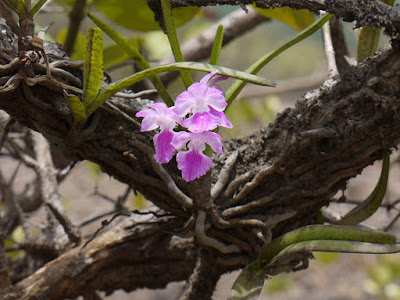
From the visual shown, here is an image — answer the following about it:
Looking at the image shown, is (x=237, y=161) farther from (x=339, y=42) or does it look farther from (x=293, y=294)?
(x=293, y=294)

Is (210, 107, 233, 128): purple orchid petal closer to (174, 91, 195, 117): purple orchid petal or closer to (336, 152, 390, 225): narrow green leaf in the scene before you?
(174, 91, 195, 117): purple orchid petal

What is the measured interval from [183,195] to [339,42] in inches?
25.3

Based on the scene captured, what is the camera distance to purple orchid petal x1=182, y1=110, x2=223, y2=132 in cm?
55

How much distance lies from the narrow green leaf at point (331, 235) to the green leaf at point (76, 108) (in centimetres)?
34

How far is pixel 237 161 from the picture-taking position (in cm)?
76

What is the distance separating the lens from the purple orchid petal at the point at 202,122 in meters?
0.55

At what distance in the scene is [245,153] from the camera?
761 millimetres

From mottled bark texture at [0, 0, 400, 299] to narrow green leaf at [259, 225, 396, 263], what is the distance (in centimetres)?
4

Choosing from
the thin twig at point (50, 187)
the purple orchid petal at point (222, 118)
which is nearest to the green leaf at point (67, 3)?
the thin twig at point (50, 187)

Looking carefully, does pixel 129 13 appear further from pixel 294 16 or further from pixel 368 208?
pixel 368 208

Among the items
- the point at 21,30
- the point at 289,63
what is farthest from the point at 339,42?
the point at 289,63

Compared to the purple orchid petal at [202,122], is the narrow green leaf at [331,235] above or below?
below

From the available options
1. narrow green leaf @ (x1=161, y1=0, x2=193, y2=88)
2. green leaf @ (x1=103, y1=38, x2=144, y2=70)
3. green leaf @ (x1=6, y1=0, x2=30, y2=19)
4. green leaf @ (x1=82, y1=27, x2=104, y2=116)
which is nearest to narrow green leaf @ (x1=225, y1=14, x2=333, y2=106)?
narrow green leaf @ (x1=161, y1=0, x2=193, y2=88)

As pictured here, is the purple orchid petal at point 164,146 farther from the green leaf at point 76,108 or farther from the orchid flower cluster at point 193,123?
the green leaf at point 76,108
